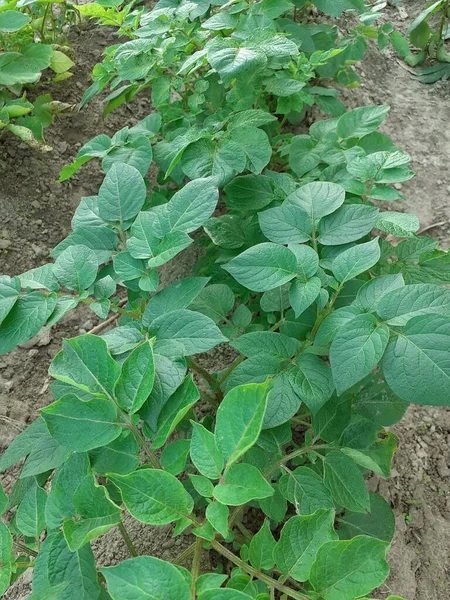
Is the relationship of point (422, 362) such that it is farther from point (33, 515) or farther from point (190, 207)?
point (33, 515)

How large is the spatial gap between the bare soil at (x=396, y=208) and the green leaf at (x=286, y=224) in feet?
1.79

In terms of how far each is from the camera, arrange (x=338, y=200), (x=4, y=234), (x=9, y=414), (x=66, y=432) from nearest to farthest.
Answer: (x=66, y=432)
(x=338, y=200)
(x=9, y=414)
(x=4, y=234)

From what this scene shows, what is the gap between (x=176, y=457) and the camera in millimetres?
803

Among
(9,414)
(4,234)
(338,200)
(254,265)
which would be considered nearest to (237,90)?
(338,200)

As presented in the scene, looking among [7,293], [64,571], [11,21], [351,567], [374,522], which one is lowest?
[374,522]

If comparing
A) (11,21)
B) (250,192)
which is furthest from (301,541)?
(11,21)

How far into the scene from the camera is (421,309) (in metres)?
0.86

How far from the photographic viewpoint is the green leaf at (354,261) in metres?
0.93

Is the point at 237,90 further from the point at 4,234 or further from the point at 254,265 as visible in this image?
the point at 4,234

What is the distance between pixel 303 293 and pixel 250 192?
45 centimetres

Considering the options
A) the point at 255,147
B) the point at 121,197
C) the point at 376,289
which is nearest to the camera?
the point at 376,289

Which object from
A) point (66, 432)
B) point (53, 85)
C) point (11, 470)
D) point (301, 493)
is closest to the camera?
point (66, 432)

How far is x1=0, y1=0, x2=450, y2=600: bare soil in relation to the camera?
1.22 m

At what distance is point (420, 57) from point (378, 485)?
1.63m
